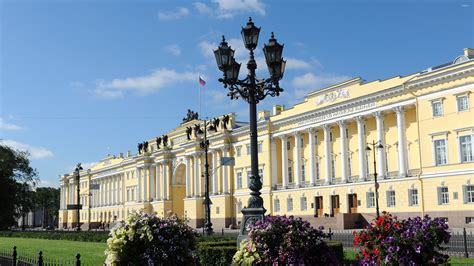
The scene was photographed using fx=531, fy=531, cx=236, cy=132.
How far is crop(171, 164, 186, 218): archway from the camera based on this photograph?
8394 cm

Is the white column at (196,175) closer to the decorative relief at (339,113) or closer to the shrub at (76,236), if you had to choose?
the decorative relief at (339,113)

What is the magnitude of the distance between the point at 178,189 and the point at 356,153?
126 ft

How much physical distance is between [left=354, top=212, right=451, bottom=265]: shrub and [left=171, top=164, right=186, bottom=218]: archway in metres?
73.7

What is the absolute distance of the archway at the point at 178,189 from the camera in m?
83.9

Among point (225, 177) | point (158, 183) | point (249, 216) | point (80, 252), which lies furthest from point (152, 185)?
point (249, 216)

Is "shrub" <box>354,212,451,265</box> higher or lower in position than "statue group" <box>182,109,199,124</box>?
lower

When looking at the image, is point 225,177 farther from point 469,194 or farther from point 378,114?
point 469,194

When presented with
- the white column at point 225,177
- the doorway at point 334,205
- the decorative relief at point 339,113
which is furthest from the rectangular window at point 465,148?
the white column at point 225,177

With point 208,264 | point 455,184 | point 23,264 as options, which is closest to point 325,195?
point 455,184

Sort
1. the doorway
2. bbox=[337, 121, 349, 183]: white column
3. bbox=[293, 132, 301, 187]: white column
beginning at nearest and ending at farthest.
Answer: bbox=[337, 121, 349, 183]: white column
the doorway
bbox=[293, 132, 301, 187]: white column

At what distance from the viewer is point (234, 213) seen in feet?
228

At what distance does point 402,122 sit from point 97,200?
85.0 metres

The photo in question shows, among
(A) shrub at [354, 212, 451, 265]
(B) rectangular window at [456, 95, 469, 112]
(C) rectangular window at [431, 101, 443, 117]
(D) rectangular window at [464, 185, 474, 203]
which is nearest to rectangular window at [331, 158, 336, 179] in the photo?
(C) rectangular window at [431, 101, 443, 117]

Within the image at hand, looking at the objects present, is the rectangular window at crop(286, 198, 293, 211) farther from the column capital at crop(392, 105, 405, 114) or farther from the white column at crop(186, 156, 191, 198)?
the white column at crop(186, 156, 191, 198)
